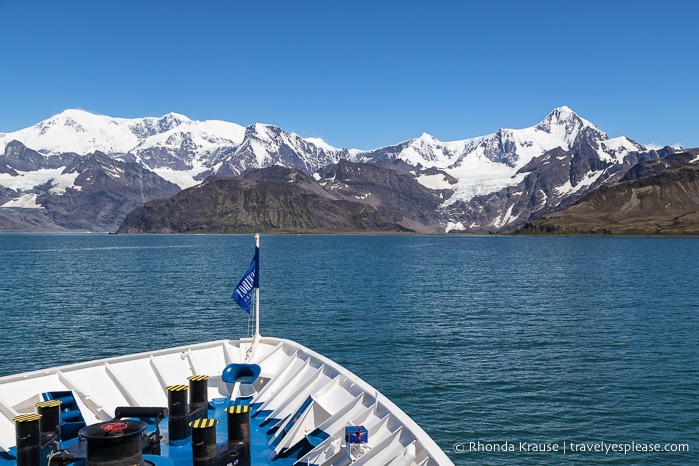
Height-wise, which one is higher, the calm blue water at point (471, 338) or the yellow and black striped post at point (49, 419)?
the yellow and black striped post at point (49, 419)

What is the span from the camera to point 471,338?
6850 cm

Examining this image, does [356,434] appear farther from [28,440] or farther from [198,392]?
[28,440]

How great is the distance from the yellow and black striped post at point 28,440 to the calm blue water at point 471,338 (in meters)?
22.0

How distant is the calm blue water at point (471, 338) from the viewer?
38.0 metres

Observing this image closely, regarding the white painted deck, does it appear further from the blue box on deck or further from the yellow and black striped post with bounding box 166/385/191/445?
the yellow and black striped post with bounding box 166/385/191/445

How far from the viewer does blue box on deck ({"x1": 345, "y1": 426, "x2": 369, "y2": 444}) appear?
19875 mm

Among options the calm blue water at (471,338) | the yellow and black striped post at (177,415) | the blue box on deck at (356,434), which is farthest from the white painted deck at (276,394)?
the calm blue water at (471,338)

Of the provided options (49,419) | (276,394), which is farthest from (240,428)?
(276,394)

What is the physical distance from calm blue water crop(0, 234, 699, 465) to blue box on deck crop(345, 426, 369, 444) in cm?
1493

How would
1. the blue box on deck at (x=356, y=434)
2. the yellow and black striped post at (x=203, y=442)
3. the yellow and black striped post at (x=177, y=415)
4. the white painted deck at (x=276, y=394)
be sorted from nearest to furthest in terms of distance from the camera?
1. the yellow and black striped post at (x=203, y=442)
2. the blue box on deck at (x=356, y=434)
3. the white painted deck at (x=276, y=394)
4. the yellow and black striped post at (x=177, y=415)

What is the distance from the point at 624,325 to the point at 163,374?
65743 mm

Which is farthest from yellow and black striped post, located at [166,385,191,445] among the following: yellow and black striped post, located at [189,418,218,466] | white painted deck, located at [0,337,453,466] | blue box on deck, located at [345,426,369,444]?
blue box on deck, located at [345,426,369,444]

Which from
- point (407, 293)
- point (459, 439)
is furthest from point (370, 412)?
point (407, 293)

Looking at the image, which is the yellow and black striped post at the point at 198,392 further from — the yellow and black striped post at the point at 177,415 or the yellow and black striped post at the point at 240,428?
the yellow and black striped post at the point at 240,428
